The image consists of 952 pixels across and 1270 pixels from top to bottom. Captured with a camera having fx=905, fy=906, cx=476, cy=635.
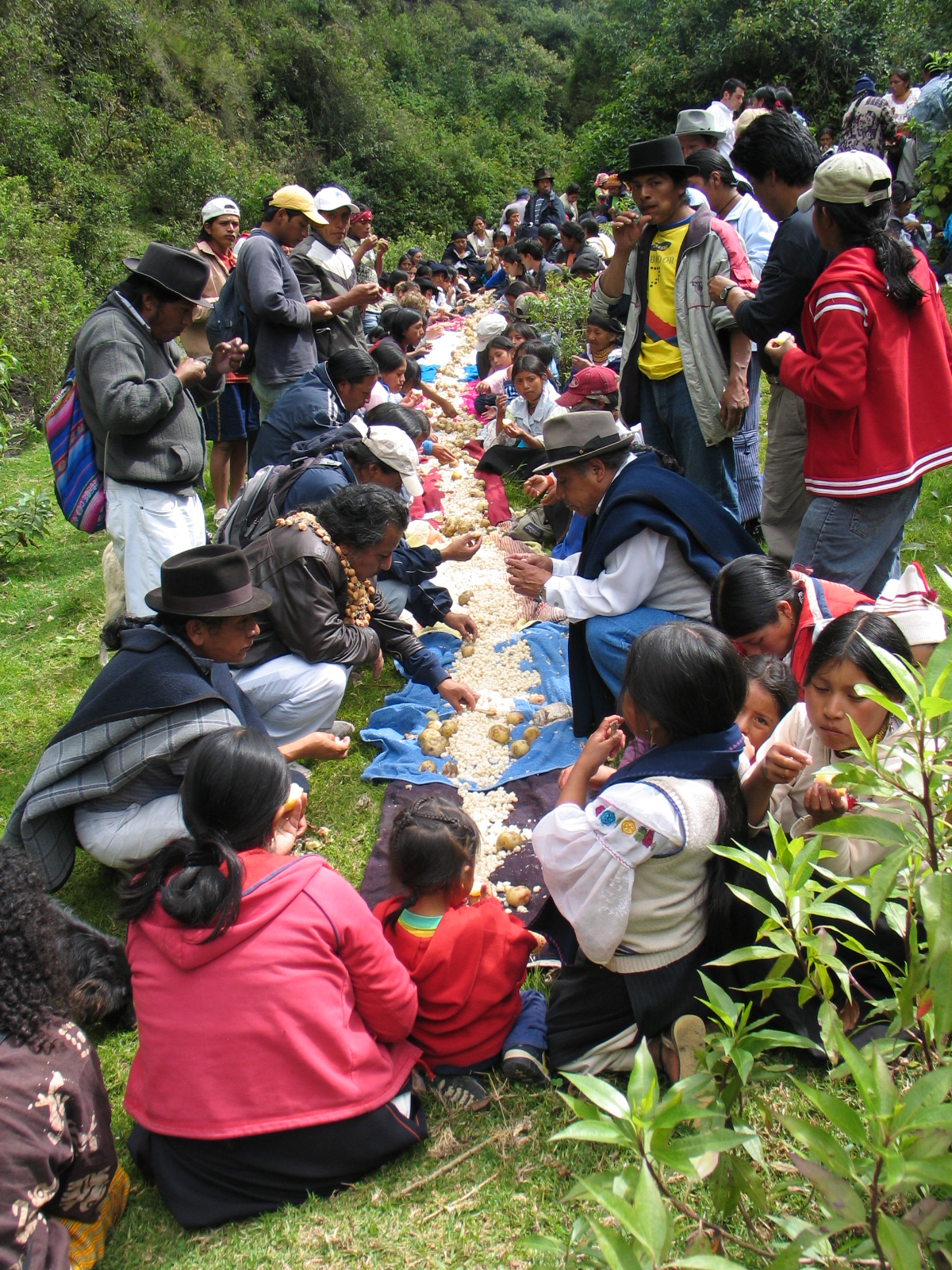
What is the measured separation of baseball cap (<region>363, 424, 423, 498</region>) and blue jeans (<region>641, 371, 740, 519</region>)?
137 centimetres

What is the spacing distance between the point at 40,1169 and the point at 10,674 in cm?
358

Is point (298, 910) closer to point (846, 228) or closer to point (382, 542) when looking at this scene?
point (382, 542)

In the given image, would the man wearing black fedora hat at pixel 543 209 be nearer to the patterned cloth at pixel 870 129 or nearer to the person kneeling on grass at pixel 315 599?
the patterned cloth at pixel 870 129

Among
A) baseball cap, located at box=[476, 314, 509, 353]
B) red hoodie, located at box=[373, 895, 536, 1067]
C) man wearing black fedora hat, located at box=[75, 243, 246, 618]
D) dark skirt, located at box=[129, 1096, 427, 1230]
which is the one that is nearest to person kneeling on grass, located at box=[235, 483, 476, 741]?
man wearing black fedora hat, located at box=[75, 243, 246, 618]

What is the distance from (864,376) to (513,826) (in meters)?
2.11

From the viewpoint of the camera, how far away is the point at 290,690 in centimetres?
386

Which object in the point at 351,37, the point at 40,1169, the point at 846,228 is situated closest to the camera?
the point at 40,1169

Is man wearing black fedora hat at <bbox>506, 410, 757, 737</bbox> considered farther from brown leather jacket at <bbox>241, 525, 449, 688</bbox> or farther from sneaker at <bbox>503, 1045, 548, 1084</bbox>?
sneaker at <bbox>503, 1045, 548, 1084</bbox>

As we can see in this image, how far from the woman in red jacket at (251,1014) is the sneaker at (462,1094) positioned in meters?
0.15

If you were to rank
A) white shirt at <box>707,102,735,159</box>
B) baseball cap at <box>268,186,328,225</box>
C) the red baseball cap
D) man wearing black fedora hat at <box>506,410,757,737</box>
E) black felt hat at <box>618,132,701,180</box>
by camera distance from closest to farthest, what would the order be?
man wearing black fedora hat at <box>506,410,757,737</box> < black felt hat at <box>618,132,701,180</box> < baseball cap at <box>268,186,328,225</box> < the red baseball cap < white shirt at <box>707,102,735,159</box>

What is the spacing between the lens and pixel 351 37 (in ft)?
90.7

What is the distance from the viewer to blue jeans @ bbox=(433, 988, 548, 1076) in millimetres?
2445

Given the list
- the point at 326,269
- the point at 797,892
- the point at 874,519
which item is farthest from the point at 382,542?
the point at 326,269

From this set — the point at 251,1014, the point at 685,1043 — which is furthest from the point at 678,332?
the point at 251,1014
